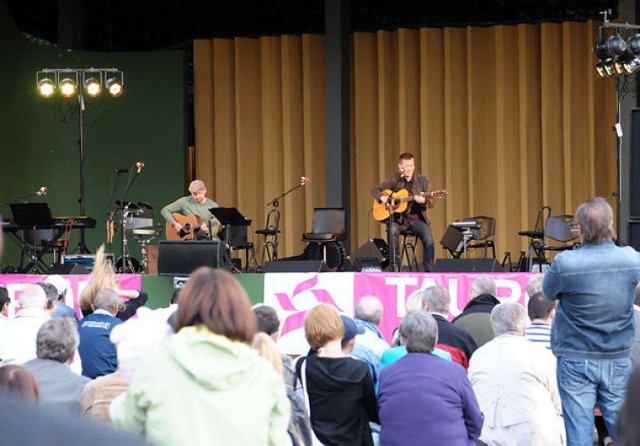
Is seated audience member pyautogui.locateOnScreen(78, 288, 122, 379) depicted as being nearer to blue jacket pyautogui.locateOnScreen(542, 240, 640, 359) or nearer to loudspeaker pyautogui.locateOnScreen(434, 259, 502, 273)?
blue jacket pyautogui.locateOnScreen(542, 240, 640, 359)

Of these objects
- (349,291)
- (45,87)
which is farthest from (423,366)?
(45,87)


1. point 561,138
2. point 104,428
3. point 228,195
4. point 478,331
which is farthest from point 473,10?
point 104,428

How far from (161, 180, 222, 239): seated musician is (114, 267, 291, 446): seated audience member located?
9629mm

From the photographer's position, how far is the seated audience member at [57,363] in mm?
3467

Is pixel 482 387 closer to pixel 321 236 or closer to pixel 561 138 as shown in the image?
pixel 321 236

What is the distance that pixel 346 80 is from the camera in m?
14.5

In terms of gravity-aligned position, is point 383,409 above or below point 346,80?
below

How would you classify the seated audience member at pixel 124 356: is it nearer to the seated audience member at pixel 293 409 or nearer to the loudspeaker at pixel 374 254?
the seated audience member at pixel 293 409

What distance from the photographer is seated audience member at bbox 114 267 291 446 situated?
2.05 meters

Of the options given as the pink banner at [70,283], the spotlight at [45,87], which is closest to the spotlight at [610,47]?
the pink banner at [70,283]

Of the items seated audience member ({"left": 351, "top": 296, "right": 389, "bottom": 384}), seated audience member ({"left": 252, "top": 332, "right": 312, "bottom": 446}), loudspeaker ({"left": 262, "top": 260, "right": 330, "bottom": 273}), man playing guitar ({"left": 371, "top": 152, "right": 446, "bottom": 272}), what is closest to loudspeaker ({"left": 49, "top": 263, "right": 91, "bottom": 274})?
loudspeaker ({"left": 262, "top": 260, "right": 330, "bottom": 273})

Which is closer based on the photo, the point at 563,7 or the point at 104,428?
the point at 104,428

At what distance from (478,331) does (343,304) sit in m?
3.05

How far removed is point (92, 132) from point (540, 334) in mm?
12158
